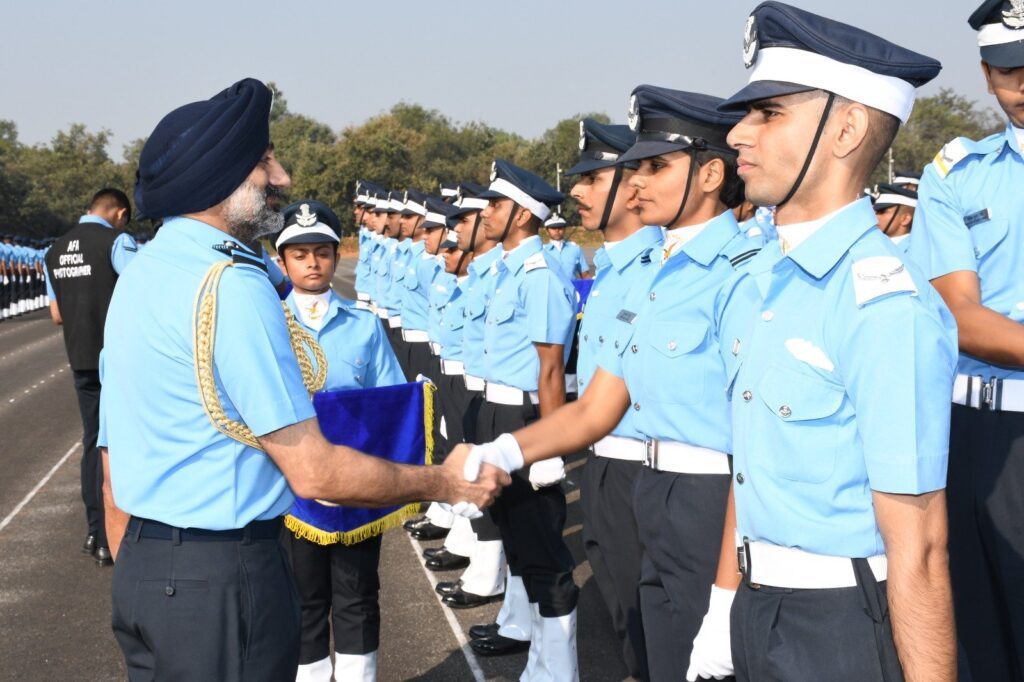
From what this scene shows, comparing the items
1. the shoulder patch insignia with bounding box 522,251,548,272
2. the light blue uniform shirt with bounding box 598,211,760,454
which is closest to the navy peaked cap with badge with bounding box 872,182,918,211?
the shoulder patch insignia with bounding box 522,251,548,272

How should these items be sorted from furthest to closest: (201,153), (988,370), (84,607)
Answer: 1. (84,607)
2. (988,370)
3. (201,153)

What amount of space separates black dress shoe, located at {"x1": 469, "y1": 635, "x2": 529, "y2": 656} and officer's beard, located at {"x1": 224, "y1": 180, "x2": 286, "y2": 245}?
10.9 feet

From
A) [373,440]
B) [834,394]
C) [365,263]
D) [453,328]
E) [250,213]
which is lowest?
[365,263]

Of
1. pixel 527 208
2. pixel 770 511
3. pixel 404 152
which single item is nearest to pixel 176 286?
pixel 770 511

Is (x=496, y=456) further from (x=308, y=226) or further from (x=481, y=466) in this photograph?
(x=308, y=226)

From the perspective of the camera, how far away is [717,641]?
277 centimetres

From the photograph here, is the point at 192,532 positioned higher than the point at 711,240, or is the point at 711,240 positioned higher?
the point at 711,240

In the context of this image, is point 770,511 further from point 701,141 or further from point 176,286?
point 701,141

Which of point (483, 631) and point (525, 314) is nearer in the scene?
point (483, 631)

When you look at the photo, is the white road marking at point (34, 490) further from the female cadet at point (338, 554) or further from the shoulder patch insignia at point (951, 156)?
the shoulder patch insignia at point (951, 156)

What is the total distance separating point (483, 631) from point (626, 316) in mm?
2594

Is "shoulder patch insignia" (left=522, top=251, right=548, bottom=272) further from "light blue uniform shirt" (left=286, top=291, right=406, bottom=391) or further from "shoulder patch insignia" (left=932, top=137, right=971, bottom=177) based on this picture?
"shoulder patch insignia" (left=932, top=137, right=971, bottom=177)

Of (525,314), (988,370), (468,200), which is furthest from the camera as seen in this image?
(468,200)

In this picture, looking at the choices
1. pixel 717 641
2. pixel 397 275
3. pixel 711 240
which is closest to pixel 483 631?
pixel 711 240
